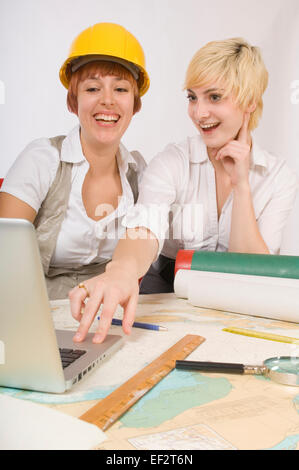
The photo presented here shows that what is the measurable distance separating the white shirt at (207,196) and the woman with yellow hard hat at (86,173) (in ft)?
0.75

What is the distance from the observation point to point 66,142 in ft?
5.49

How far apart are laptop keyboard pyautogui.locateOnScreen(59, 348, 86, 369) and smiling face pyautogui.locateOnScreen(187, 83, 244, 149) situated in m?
1.13

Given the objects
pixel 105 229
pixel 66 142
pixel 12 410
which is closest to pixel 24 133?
pixel 66 142

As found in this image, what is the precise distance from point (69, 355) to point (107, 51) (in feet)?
4.05

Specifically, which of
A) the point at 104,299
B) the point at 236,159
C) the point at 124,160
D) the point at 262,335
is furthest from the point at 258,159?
the point at 104,299

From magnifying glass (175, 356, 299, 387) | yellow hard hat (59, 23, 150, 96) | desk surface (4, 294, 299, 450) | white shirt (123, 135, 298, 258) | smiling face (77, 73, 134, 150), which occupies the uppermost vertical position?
yellow hard hat (59, 23, 150, 96)

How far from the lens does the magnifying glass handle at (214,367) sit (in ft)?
2.19

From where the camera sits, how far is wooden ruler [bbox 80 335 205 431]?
51cm

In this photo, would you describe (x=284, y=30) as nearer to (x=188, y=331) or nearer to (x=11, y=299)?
(x=188, y=331)

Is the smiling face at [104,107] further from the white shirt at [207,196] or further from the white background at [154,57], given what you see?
the white background at [154,57]

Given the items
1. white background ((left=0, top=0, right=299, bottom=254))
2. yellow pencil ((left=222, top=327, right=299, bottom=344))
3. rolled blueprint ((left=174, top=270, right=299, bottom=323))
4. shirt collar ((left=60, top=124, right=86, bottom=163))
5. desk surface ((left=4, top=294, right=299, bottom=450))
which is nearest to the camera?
desk surface ((left=4, top=294, right=299, bottom=450))

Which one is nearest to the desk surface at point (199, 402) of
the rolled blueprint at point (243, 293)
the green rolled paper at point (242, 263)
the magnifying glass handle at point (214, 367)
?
the magnifying glass handle at point (214, 367)

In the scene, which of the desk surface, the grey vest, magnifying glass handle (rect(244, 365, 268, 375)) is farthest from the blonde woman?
magnifying glass handle (rect(244, 365, 268, 375))

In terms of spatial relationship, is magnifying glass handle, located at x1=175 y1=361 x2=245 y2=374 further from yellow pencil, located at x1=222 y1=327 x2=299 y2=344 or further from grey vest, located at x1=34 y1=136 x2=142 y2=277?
grey vest, located at x1=34 y1=136 x2=142 y2=277
